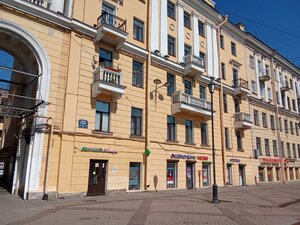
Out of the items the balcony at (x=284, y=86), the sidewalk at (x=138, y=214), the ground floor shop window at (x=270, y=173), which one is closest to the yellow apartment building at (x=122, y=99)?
the ground floor shop window at (x=270, y=173)

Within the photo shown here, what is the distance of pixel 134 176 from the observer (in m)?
17.8

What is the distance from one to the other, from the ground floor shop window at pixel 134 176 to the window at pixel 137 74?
561cm

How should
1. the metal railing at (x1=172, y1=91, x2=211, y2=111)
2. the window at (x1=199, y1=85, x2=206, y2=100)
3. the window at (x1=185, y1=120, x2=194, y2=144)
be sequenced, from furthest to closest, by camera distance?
1. the window at (x1=199, y1=85, x2=206, y2=100)
2. the window at (x1=185, y1=120, x2=194, y2=144)
3. the metal railing at (x1=172, y1=91, x2=211, y2=111)

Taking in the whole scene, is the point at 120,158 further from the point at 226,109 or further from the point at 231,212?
the point at 226,109

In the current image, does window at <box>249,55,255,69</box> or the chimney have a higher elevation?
the chimney

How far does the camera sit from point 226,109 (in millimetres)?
26312

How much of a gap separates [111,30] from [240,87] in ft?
52.0

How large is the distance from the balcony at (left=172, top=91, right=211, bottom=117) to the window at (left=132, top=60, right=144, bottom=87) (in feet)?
10.1

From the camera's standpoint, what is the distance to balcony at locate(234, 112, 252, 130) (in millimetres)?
Result: 26203

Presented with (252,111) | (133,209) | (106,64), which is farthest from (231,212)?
(252,111)

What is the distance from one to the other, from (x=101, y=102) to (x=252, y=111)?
19461 mm

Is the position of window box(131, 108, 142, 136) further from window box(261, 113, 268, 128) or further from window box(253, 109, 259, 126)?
window box(261, 113, 268, 128)

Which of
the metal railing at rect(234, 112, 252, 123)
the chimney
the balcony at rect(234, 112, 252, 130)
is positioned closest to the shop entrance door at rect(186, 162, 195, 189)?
the balcony at rect(234, 112, 252, 130)

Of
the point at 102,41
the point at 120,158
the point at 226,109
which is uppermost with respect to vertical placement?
the point at 102,41
